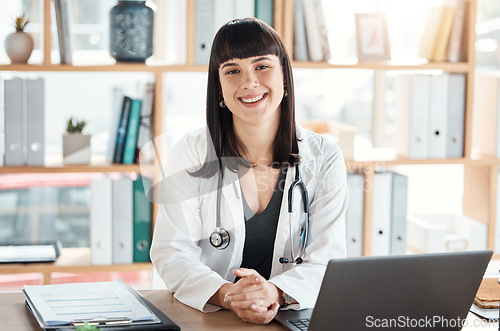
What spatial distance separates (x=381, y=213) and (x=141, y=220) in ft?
3.31

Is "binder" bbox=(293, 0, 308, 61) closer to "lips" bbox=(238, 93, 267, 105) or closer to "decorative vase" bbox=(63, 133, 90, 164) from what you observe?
"lips" bbox=(238, 93, 267, 105)

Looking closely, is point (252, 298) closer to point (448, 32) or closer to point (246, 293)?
point (246, 293)

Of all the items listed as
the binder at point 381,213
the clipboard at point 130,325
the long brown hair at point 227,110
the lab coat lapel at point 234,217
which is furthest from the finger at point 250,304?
the binder at point 381,213

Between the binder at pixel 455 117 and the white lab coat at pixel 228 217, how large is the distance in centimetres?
100

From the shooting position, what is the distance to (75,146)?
2.64m

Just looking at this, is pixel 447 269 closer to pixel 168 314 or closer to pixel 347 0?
pixel 168 314

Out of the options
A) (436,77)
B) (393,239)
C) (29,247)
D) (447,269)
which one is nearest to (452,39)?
Answer: (436,77)

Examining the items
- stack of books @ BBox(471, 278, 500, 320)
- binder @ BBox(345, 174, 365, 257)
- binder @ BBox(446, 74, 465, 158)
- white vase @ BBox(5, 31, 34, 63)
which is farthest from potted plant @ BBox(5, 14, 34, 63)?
stack of books @ BBox(471, 278, 500, 320)

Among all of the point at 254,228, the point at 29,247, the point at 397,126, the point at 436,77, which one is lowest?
the point at 29,247

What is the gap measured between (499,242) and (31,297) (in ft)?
7.00

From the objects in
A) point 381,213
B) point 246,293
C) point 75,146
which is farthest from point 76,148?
point 246,293

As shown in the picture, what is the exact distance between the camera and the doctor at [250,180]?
6.02 ft

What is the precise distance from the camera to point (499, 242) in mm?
2895

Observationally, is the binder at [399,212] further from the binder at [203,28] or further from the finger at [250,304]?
the finger at [250,304]
